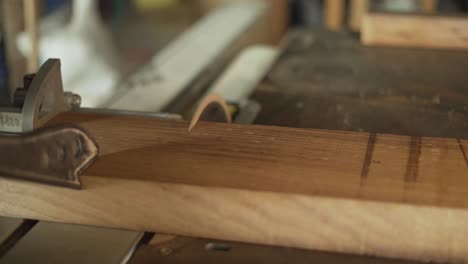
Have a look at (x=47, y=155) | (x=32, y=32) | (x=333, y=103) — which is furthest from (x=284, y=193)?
(x=32, y=32)

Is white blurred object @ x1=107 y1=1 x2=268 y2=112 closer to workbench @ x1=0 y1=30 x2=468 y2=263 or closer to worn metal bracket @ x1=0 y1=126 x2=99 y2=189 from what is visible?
workbench @ x1=0 y1=30 x2=468 y2=263

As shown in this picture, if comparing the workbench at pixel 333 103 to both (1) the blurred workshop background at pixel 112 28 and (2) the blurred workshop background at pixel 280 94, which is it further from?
(1) the blurred workshop background at pixel 112 28

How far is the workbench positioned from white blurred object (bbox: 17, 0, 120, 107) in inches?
38.7

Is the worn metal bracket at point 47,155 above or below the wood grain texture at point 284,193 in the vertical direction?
above

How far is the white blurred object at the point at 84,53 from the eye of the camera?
2.32 meters

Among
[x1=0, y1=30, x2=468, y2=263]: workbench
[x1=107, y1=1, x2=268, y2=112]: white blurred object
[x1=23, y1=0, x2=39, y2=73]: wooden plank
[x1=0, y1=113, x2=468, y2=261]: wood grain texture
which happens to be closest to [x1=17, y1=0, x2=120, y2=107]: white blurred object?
[x1=23, y1=0, x2=39, y2=73]: wooden plank

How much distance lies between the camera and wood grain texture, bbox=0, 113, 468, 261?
62 cm

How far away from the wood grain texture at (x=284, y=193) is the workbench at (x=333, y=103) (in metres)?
0.06

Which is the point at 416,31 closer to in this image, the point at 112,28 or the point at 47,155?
the point at 47,155

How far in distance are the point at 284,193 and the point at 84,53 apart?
6.50 ft

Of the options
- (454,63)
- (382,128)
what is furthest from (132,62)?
(382,128)

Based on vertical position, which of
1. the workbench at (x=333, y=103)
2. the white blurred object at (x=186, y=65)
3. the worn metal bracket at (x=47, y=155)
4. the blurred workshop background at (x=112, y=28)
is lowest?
the blurred workshop background at (x=112, y=28)

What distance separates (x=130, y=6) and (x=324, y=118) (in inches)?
124

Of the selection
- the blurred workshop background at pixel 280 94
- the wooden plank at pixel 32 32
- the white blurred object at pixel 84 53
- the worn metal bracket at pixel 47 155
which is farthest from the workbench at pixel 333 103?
the white blurred object at pixel 84 53
